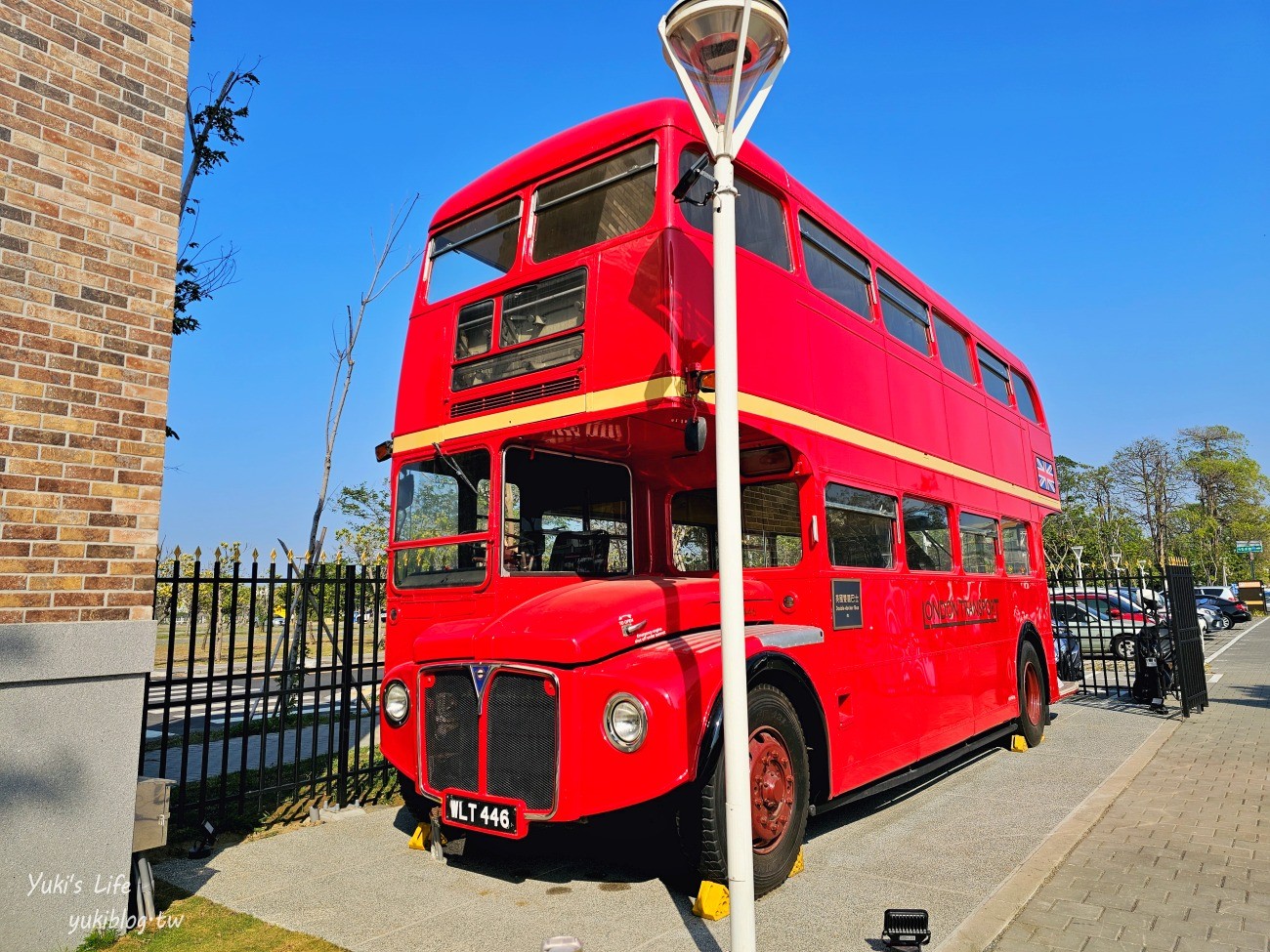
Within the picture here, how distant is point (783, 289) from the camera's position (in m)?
5.52

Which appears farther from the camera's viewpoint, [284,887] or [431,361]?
[431,361]

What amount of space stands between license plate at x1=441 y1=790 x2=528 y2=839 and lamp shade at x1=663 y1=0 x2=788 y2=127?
11.7 feet

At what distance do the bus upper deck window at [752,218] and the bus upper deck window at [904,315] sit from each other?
1.66 m

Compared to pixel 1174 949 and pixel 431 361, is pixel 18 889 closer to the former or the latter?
pixel 431 361

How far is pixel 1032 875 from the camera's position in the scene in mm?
4594

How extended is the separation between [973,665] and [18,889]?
290 inches

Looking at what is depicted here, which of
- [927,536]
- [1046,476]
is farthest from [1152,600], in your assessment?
[927,536]

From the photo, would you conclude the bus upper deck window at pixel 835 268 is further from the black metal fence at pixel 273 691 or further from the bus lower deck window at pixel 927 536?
the black metal fence at pixel 273 691

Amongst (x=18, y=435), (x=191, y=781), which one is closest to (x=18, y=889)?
(x=18, y=435)

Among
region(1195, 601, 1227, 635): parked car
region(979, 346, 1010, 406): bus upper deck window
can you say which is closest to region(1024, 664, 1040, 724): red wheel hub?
region(979, 346, 1010, 406): bus upper deck window

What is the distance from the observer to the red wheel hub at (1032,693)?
9.09 meters

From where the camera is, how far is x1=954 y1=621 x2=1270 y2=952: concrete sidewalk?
12.4ft

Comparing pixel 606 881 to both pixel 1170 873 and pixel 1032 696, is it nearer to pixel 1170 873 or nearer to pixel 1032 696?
pixel 1170 873

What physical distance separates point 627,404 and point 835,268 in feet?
8.79
